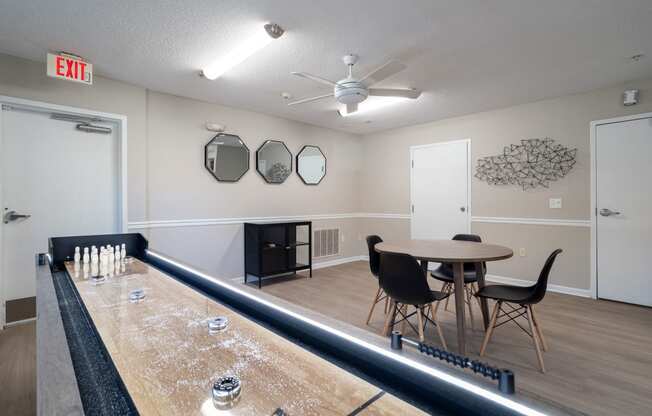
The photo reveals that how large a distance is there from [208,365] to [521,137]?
4667 mm

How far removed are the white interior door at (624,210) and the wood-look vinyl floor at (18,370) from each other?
527 centimetres

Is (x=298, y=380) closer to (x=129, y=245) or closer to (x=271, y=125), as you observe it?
(x=129, y=245)

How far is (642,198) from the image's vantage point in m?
3.33

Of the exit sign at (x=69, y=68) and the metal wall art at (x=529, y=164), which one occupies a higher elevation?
the exit sign at (x=69, y=68)

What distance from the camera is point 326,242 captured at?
5.46 metres

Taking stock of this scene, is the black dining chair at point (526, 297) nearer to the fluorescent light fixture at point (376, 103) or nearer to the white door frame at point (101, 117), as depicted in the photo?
the fluorescent light fixture at point (376, 103)

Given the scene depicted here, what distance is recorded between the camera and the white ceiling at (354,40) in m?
2.07

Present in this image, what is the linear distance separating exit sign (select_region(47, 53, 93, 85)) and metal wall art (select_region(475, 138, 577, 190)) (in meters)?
4.81

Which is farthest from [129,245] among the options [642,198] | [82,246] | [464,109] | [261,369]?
[642,198]

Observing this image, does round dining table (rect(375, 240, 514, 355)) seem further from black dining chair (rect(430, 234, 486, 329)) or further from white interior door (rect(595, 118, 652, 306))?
white interior door (rect(595, 118, 652, 306))

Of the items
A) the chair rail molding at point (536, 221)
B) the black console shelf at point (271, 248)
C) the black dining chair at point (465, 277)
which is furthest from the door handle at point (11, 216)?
the chair rail molding at point (536, 221)

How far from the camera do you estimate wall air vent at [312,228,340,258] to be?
529cm

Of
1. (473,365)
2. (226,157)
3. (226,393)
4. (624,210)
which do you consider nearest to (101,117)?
(226,157)

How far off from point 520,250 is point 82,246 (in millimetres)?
4854
